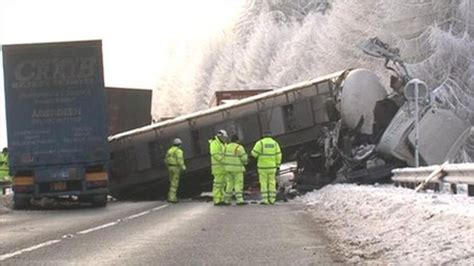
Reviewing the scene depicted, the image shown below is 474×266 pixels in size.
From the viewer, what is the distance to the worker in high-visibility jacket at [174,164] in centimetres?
1881

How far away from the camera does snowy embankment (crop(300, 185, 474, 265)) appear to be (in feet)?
20.9

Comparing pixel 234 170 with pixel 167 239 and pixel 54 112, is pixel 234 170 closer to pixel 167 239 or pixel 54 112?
pixel 54 112

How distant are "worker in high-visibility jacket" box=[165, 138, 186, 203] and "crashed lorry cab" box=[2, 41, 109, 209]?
97.4 inches

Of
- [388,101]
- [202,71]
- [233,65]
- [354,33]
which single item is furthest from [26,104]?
[202,71]

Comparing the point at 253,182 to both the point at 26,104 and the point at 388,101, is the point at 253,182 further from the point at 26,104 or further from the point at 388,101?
the point at 26,104

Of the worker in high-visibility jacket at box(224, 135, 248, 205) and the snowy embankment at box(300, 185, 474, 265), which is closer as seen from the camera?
the snowy embankment at box(300, 185, 474, 265)

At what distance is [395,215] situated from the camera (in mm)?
9391

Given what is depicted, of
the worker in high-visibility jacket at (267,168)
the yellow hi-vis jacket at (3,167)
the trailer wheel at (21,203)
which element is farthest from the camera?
the yellow hi-vis jacket at (3,167)

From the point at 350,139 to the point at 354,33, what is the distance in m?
21.9

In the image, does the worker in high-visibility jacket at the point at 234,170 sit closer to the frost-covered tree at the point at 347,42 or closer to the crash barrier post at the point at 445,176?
the crash barrier post at the point at 445,176

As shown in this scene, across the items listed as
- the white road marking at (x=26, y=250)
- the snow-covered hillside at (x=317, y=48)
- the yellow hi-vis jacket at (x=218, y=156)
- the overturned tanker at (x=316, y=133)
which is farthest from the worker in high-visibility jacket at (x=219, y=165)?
the snow-covered hillside at (x=317, y=48)

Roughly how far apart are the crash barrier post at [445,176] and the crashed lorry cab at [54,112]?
21.7ft

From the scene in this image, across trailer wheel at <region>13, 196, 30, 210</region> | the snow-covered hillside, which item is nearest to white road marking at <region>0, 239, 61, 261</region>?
trailer wheel at <region>13, 196, 30, 210</region>

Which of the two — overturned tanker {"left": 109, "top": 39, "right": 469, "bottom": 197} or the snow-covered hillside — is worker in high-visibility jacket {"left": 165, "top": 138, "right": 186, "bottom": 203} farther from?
the snow-covered hillside
